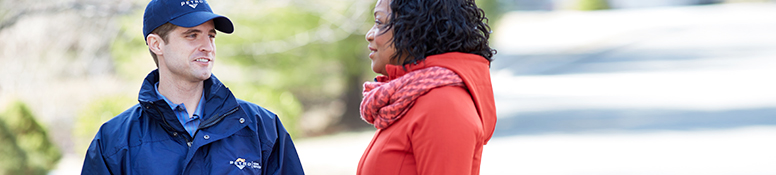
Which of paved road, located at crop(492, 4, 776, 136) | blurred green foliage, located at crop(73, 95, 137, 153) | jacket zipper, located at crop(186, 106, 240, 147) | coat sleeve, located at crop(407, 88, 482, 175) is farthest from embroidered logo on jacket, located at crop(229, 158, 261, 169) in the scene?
paved road, located at crop(492, 4, 776, 136)

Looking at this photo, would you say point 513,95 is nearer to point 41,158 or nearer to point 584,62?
point 584,62

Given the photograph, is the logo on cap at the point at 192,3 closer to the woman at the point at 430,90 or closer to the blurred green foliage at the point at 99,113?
the woman at the point at 430,90

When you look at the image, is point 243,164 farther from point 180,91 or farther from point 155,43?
point 155,43

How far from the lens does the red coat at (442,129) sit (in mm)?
1760

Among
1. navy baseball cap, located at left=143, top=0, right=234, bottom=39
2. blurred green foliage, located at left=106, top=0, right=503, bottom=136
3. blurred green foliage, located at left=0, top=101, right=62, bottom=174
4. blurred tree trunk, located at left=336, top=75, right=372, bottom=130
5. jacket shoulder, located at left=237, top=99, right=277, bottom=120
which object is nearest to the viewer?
navy baseball cap, located at left=143, top=0, right=234, bottom=39

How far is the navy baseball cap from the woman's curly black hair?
2.30 feet

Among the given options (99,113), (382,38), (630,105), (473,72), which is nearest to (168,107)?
(382,38)

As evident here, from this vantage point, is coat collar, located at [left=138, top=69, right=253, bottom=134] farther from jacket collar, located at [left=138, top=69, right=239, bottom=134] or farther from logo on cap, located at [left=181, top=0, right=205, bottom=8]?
logo on cap, located at [left=181, top=0, right=205, bottom=8]

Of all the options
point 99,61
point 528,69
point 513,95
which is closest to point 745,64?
point 528,69

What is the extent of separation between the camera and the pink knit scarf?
186cm

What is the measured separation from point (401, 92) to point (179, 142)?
816 mm

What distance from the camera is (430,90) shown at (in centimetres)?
186

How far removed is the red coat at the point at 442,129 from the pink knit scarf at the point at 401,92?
0.02 metres

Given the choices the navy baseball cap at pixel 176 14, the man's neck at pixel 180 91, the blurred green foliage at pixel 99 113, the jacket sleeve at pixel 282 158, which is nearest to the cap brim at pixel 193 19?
the navy baseball cap at pixel 176 14
